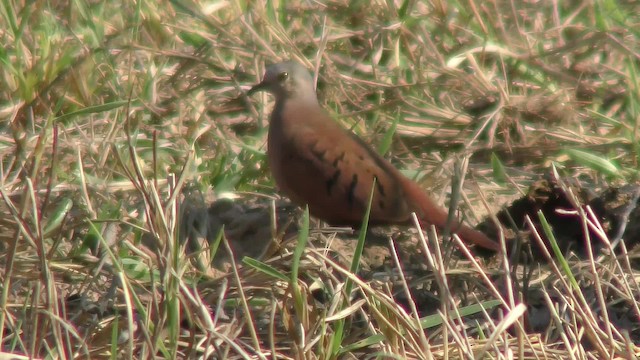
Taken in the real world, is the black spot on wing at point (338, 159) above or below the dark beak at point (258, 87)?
above

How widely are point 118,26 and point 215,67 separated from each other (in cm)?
53

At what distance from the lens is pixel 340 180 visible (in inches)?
152

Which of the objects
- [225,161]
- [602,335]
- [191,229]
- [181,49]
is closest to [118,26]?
[181,49]

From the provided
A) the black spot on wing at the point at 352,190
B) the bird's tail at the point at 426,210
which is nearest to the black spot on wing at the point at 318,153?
the black spot on wing at the point at 352,190

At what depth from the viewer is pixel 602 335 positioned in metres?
2.45

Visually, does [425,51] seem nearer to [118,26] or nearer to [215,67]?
[215,67]

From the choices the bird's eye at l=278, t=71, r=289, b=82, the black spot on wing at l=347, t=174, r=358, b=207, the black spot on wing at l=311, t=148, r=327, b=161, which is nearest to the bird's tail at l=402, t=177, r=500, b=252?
the black spot on wing at l=347, t=174, r=358, b=207

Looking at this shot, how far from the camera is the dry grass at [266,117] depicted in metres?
2.97

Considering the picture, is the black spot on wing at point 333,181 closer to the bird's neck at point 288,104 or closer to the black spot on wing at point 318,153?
the black spot on wing at point 318,153

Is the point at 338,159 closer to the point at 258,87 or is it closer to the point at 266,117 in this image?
the point at 258,87

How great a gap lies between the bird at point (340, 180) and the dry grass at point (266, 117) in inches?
5.7

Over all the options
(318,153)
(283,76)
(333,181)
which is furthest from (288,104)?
(333,181)

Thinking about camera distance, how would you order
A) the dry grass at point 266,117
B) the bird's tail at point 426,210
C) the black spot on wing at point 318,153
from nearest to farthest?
the dry grass at point 266,117 → the bird's tail at point 426,210 → the black spot on wing at point 318,153

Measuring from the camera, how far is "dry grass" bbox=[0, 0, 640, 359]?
2.97m
